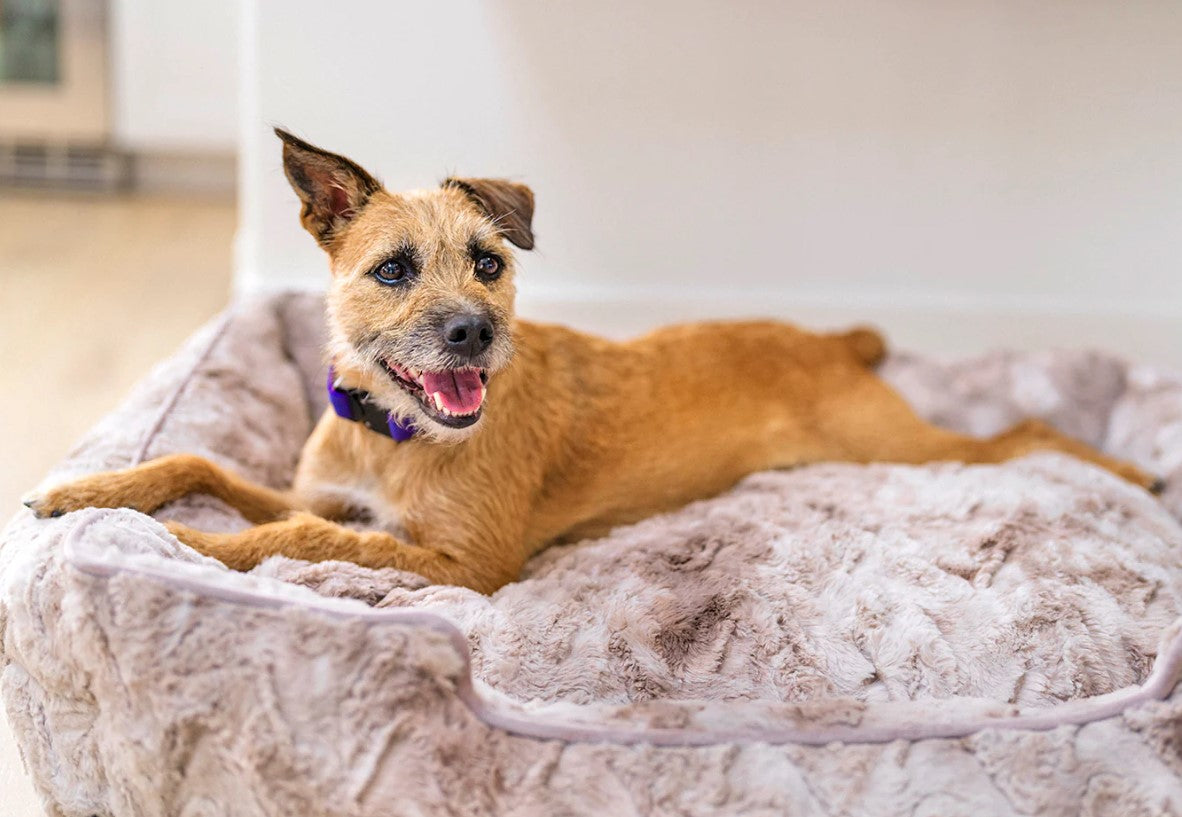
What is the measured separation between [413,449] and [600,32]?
1.70 meters

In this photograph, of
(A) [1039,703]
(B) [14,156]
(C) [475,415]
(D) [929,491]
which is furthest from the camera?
(B) [14,156]

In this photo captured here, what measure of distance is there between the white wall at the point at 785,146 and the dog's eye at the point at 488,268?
1289 mm

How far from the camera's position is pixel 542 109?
340cm

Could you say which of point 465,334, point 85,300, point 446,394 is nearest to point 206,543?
point 446,394

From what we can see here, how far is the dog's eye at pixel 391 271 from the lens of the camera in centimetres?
209

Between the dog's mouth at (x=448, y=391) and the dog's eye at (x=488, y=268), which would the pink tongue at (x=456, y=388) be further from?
the dog's eye at (x=488, y=268)

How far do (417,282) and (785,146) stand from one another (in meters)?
1.86

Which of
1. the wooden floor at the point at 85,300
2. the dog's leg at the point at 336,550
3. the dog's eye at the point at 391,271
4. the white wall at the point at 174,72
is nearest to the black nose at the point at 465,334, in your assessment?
the dog's eye at the point at 391,271

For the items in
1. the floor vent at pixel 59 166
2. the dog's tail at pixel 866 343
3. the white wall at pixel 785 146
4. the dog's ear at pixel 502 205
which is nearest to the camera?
the dog's ear at pixel 502 205

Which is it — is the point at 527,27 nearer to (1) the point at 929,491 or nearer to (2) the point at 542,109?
(2) the point at 542,109

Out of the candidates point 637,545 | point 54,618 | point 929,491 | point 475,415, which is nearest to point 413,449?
point 475,415

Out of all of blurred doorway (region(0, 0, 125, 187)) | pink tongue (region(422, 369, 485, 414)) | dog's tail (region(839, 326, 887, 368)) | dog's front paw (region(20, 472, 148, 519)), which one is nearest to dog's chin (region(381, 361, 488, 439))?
pink tongue (region(422, 369, 485, 414))

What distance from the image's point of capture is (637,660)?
1963mm

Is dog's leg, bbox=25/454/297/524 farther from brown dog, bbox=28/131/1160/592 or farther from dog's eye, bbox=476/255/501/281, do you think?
dog's eye, bbox=476/255/501/281
